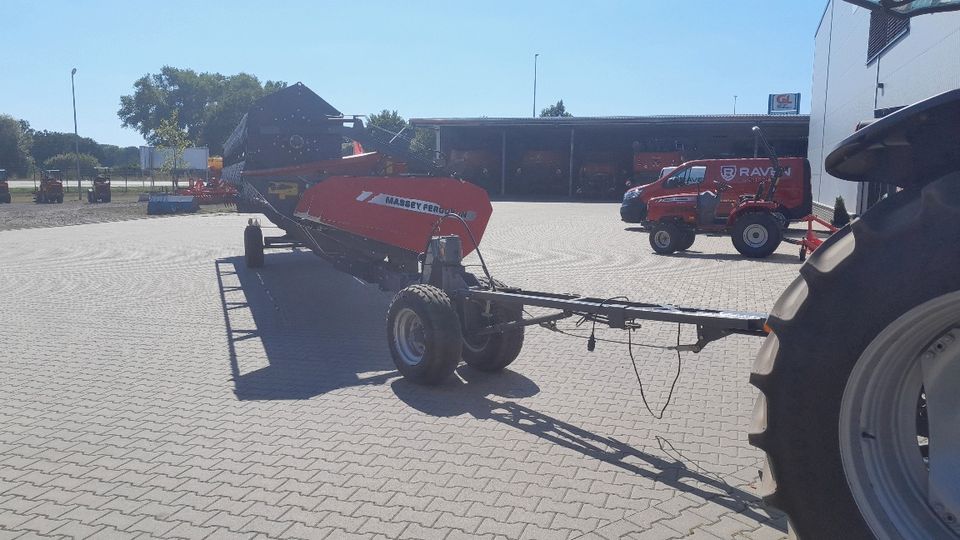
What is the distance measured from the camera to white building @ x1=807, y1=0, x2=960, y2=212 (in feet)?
40.5

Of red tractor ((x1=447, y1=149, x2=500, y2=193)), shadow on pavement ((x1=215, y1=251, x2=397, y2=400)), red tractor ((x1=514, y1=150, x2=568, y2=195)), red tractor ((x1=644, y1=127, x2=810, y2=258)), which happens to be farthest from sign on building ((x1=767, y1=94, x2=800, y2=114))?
shadow on pavement ((x1=215, y1=251, x2=397, y2=400))

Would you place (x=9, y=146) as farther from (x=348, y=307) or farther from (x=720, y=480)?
(x=720, y=480)

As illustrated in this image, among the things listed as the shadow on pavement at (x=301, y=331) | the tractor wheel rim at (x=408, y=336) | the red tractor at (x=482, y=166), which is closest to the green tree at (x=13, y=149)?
the red tractor at (x=482, y=166)

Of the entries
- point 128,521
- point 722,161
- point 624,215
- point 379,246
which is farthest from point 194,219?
point 128,521

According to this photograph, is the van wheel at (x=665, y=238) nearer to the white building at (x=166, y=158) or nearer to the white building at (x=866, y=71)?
the white building at (x=866, y=71)

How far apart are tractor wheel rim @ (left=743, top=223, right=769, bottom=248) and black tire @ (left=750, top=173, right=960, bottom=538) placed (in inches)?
516

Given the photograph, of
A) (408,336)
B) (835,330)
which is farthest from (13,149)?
(835,330)

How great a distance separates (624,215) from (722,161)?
4.82 meters

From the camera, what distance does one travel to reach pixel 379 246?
31.0 feet

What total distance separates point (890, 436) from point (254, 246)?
12.3 metres

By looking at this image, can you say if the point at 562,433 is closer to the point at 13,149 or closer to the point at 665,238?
the point at 665,238

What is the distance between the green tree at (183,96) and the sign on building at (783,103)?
6095cm

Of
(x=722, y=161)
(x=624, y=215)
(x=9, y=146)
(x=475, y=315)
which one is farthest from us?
(x=9, y=146)

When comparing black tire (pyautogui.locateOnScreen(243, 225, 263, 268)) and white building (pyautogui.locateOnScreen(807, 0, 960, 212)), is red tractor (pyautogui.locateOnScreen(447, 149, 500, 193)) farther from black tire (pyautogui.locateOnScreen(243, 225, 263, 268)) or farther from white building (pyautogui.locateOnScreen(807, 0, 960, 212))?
black tire (pyautogui.locateOnScreen(243, 225, 263, 268))
